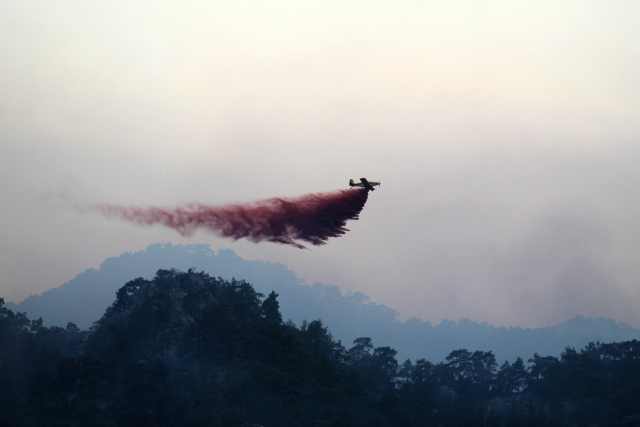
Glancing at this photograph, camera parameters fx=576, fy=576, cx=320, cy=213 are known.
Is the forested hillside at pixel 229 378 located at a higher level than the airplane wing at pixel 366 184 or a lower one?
lower

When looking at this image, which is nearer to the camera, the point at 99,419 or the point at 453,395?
the point at 99,419

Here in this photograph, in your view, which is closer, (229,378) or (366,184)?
(366,184)

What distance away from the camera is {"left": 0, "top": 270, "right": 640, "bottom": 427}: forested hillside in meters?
71.8

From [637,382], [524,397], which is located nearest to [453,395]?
[524,397]

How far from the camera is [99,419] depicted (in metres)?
67.9

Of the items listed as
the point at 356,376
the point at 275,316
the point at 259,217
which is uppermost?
the point at 259,217

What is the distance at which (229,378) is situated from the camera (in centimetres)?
7606

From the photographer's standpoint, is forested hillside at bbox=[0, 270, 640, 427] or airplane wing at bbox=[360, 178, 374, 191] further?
forested hillside at bbox=[0, 270, 640, 427]

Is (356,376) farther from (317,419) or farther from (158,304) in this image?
(158,304)

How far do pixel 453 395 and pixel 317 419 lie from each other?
5090 cm

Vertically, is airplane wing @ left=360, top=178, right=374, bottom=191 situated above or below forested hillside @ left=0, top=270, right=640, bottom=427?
above

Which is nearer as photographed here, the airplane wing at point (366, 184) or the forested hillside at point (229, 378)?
the airplane wing at point (366, 184)

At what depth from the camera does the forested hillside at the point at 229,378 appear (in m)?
71.8

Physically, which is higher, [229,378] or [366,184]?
[366,184]
